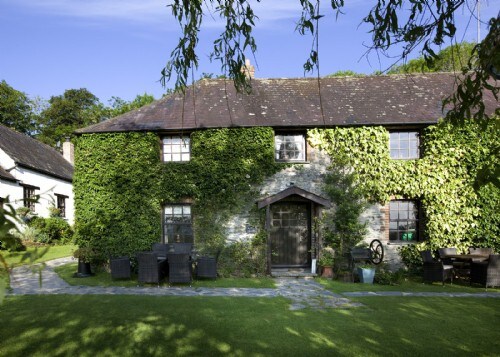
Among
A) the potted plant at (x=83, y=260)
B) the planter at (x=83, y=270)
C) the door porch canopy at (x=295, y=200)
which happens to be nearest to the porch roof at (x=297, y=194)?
the door porch canopy at (x=295, y=200)

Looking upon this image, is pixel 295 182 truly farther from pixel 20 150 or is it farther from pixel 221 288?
pixel 20 150

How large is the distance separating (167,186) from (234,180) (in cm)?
234

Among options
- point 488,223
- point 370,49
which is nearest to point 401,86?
point 488,223

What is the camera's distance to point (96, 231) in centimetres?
1310

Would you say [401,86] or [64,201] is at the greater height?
[401,86]

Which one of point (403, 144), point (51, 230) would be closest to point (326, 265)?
point (403, 144)

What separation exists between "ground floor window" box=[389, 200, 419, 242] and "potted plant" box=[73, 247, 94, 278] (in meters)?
10.4

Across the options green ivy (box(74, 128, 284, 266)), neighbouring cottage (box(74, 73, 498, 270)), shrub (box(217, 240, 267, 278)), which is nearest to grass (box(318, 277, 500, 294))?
neighbouring cottage (box(74, 73, 498, 270))

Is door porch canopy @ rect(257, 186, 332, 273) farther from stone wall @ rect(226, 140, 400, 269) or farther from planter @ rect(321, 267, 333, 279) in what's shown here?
planter @ rect(321, 267, 333, 279)

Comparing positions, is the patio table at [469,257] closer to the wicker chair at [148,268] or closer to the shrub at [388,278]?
the shrub at [388,278]

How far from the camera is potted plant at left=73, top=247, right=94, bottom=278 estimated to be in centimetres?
1235

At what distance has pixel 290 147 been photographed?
44.7 feet

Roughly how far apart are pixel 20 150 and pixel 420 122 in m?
22.4

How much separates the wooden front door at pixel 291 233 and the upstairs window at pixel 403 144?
368 centimetres
